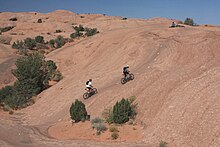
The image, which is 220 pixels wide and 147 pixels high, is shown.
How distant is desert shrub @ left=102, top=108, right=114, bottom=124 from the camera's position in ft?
71.9

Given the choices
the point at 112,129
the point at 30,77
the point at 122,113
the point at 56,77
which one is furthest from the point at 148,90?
the point at 56,77

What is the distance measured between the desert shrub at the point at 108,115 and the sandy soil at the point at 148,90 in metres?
0.66

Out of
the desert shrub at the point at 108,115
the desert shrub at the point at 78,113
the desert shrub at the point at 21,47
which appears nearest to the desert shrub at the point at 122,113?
the desert shrub at the point at 108,115

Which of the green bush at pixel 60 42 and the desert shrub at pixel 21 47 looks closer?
the desert shrub at pixel 21 47

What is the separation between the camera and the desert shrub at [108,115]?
71.9 ft

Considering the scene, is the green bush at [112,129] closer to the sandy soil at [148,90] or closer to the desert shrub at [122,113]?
the desert shrub at [122,113]

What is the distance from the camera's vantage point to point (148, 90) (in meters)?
24.2

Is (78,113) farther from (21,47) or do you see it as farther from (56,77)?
(21,47)

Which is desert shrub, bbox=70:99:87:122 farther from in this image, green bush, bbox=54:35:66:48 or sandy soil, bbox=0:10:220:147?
green bush, bbox=54:35:66:48

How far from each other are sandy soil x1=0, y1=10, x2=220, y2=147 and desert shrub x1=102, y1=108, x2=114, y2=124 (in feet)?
2.18

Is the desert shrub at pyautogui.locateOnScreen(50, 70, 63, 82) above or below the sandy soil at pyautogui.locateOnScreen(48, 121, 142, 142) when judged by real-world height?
above

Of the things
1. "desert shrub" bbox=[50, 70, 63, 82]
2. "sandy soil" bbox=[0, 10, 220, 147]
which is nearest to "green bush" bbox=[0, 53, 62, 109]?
"desert shrub" bbox=[50, 70, 63, 82]

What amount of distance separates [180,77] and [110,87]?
270 inches

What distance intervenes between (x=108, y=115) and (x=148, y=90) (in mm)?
3314
